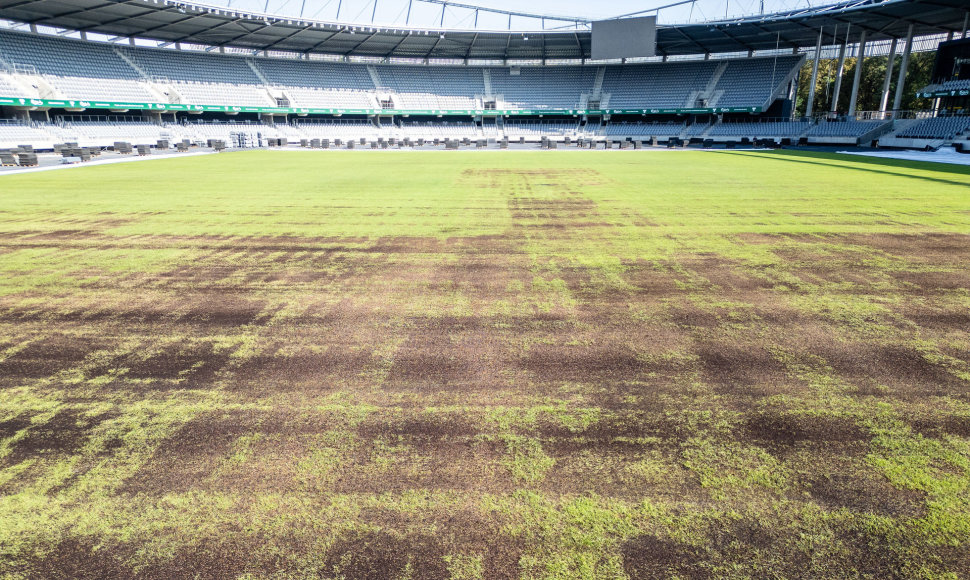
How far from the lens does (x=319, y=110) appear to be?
59125 millimetres

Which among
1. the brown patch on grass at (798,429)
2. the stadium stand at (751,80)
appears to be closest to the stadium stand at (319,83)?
the stadium stand at (751,80)

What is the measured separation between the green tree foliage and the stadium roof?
37.2ft

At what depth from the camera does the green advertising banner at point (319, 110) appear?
40969 mm

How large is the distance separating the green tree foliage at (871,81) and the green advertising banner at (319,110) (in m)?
16.6

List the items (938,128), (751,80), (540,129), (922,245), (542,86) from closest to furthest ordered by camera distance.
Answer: (922,245) < (938,128) < (751,80) < (540,129) < (542,86)

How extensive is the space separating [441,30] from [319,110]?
16989 mm

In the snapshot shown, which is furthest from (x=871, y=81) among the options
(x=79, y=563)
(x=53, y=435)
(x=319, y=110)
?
(x=79, y=563)

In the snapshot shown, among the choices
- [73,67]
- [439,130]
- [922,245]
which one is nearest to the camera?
[922,245]

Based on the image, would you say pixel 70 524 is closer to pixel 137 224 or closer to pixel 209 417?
pixel 209 417

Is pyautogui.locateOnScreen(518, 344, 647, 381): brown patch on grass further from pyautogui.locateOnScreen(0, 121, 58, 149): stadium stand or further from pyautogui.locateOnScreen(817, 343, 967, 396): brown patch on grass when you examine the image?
pyautogui.locateOnScreen(0, 121, 58, 149): stadium stand

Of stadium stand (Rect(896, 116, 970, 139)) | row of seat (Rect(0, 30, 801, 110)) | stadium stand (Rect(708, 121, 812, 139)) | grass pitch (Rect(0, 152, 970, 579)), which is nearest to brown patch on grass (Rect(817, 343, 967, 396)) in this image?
grass pitch (Rect(0, 152, 970, 579))

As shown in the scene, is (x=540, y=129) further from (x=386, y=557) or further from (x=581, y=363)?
(x=386, y=557)

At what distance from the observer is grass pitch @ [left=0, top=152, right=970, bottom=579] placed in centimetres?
245

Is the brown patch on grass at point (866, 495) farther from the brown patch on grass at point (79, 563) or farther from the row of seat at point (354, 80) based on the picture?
the row of seat at point (354, 80)
